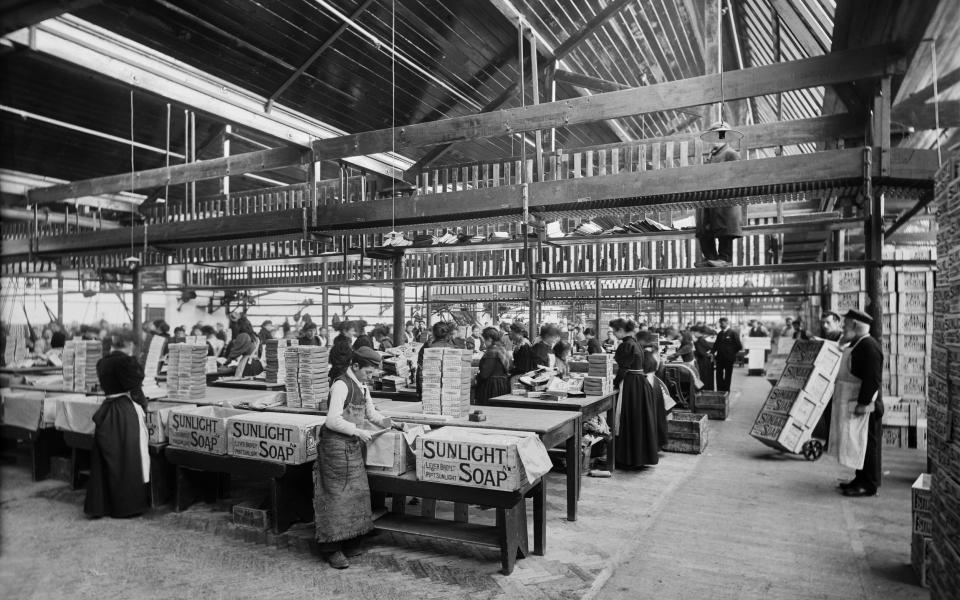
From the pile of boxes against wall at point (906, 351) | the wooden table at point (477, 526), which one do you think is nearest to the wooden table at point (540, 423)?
the wooden table at point (477, 526)

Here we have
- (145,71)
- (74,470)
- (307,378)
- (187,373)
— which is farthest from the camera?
(187,373)

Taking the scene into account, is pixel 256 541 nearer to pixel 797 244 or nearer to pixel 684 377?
pixel 684 377

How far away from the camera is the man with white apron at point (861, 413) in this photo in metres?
5.96

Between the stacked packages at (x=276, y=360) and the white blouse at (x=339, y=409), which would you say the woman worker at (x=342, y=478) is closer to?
the white blouse at (x=339, y=409)

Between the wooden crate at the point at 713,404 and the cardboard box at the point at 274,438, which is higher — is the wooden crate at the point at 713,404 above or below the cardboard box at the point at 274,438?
below

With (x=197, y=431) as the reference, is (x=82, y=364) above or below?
above

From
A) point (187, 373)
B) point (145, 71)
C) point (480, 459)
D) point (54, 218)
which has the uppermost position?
point (145, 71)

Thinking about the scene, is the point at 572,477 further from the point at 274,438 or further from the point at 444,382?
the point at 274,438

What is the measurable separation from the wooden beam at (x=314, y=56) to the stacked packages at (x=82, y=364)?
12.3 ft

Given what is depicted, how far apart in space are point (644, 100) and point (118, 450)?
19.4 ft

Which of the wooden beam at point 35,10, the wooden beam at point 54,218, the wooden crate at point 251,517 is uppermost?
the wooden beam at point 35,10

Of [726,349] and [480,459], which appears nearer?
[480,459]

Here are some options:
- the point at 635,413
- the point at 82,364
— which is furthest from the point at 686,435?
the point at 82,364

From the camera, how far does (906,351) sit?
8.58 meters
